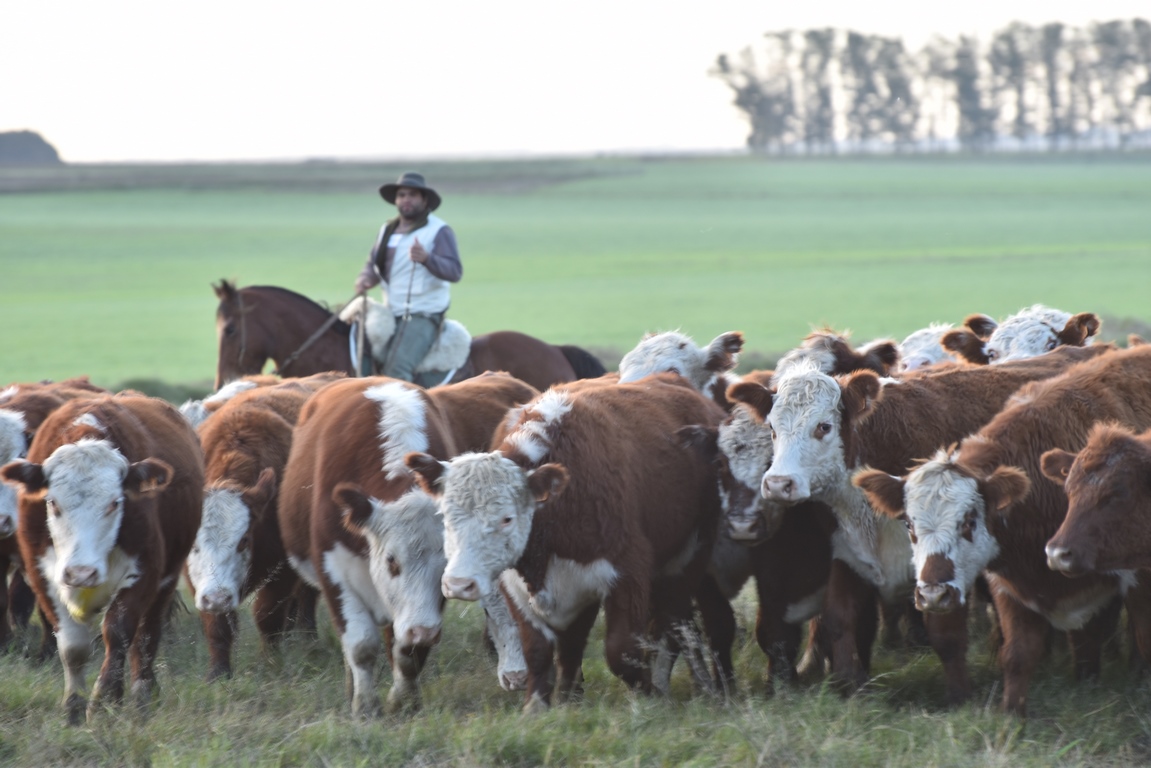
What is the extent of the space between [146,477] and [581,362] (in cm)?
677

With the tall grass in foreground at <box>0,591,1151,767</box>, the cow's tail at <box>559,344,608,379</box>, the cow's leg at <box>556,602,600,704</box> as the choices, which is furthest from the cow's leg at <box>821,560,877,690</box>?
the cow's tail at <box>559,344,608,379</box>

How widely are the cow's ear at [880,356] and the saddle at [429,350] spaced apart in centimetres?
500

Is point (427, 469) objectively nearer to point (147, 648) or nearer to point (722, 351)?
point (147, 648)

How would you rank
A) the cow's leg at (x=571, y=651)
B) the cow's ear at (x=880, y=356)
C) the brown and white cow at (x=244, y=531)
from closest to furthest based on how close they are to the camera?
the cow's leg at (x=571, y=651) < the brown and white cow at (x=244, y=531) < the cow's ear at (x=880, y=356)

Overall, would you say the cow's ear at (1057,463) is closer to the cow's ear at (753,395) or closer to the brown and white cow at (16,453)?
the cow's ear at (753,395)

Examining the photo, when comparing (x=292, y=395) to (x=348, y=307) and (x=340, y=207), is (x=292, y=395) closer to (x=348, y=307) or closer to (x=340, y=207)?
(x=348, y=307)

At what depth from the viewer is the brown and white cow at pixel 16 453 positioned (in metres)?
6.15

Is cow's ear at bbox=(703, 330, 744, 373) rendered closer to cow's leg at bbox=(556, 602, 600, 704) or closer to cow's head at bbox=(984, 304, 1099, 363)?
cow's head at bbox=(984, 304, 1099, 363)

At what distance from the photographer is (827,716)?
17.4 feet

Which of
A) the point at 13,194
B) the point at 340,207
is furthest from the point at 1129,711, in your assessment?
the point at 13,194

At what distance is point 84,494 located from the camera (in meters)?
5.47

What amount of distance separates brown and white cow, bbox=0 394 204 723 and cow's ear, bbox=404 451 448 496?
3.83 ft

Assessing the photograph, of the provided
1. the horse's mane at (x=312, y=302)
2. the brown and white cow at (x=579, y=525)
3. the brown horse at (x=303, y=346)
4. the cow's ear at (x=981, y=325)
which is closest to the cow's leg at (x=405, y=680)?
the brown and white cow at (x=579, y=525)

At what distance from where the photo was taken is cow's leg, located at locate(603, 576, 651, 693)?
17.8 ft
